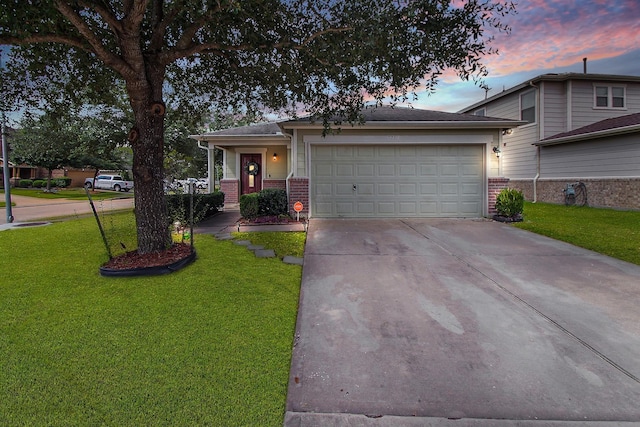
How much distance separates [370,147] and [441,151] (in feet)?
6.84

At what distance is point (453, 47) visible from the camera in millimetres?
5539

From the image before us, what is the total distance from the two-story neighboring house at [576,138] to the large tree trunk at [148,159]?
11395 millimetres

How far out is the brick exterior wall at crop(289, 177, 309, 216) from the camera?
9.76 m

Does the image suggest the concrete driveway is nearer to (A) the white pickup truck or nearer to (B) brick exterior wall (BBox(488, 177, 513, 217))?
(B) brick exterior wall (BBox(488, 177, 513, 217))

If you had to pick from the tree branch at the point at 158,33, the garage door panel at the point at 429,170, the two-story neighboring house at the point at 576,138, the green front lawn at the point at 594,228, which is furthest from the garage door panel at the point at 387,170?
the tree branch at the point at 158,33

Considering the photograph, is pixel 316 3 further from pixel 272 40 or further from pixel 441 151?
pixel 441 151

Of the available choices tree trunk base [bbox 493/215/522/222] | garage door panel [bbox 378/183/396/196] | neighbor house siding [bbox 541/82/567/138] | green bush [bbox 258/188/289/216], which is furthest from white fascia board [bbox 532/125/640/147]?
green bush [bbox 258/188/289/216]

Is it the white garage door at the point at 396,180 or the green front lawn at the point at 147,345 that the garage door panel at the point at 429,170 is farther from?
the green front lawn at the point at 147,345

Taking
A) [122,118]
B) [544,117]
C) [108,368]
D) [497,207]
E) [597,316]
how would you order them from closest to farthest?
[108,368]
[597,316]
[497,207]
[544,117]
[122,118]

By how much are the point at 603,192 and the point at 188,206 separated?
1440cm

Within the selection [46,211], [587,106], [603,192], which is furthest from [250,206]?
[587,106]

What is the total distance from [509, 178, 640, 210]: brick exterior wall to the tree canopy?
32.6 feet

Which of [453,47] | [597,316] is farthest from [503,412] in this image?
[453,47]

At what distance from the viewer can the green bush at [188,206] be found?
28.1ft
